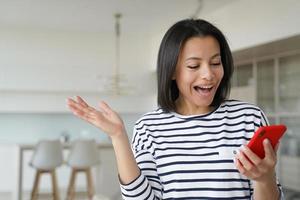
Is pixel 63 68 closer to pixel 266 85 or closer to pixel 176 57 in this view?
pixel 266 85

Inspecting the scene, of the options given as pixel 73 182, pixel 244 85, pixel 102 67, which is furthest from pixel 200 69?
pixel 102 67

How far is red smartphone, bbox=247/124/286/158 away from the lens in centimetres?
77

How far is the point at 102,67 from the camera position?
6.68 meters

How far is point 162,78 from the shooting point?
100 centimetres

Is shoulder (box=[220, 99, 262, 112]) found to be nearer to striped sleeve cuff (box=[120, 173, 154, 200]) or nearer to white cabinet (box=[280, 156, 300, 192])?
striped sleeve cuff (box=[120, 173, 154, 200])

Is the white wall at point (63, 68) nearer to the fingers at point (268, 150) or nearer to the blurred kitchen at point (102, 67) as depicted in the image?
the blurred kitchen at point (102, 67)

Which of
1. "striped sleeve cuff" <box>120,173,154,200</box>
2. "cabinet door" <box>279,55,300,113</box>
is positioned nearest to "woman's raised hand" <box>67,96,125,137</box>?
"striped sleeve cuff" <box>120,173,154,200</box>

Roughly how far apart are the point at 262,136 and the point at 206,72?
0.22 m

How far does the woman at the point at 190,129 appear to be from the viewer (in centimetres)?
88

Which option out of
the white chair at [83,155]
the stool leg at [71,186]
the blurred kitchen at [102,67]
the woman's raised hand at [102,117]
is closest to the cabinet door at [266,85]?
the blurred kitchen at [102,67]

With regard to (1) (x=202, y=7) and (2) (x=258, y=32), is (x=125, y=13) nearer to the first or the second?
(1) (x=202, y=7)

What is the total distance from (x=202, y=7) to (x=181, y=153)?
4244 mm

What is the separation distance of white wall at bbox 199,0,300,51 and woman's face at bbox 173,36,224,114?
252cm

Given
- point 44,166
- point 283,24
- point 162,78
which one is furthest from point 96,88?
point 162,78
